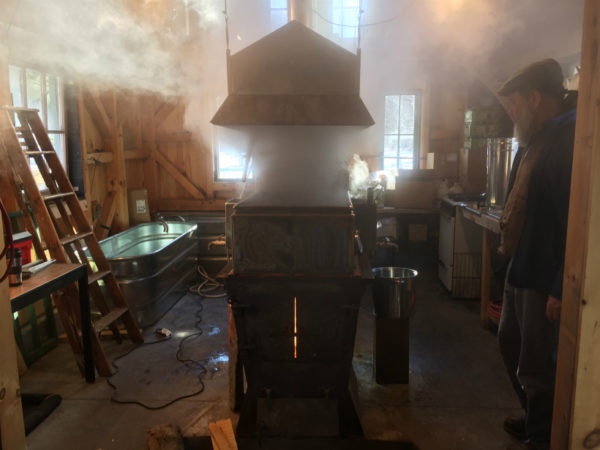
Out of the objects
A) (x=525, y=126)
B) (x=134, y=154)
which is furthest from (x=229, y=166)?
(x=525, y=126)

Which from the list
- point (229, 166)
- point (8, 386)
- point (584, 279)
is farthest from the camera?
point (229, 166)

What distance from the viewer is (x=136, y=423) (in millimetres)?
2850

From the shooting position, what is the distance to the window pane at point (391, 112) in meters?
6.56

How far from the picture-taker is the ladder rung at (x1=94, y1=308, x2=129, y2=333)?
3.50 metres

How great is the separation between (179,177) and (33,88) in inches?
93.4

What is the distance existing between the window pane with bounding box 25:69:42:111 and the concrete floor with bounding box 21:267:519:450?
2206mm

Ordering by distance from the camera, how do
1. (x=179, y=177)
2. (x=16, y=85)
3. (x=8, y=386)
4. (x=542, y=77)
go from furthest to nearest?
(x=179, y=177) → (x=16, y=85) → (x=542, y=77) → (x=8, y=386)

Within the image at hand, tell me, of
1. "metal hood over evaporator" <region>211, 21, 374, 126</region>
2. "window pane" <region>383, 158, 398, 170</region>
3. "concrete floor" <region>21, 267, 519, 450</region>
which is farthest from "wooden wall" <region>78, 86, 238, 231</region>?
"metal hood over evaporator" <region>211, 21, 374, 126</region>

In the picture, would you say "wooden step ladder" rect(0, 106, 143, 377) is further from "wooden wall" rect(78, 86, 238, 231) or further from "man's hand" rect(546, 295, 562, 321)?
"man's hand" rect(546, 295, 562, 321)

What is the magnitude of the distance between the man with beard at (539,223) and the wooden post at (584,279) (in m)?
0.60

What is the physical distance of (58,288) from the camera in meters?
2.92

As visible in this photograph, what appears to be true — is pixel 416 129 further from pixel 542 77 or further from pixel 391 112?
pixel 542 77

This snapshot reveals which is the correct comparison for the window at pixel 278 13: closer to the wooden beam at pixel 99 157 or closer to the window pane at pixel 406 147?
the window pane at pixel 406 147

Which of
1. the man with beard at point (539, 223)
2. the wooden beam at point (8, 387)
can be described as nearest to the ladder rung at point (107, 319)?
the wooden beam at point (8, 387)
